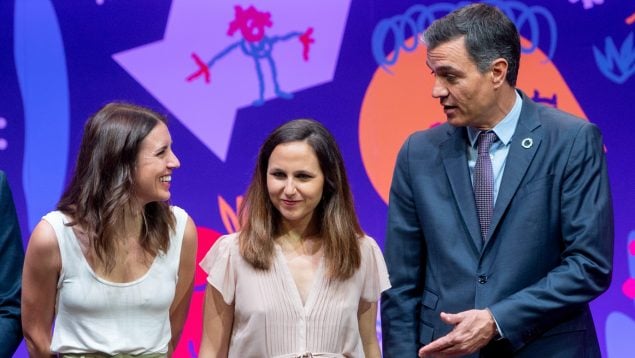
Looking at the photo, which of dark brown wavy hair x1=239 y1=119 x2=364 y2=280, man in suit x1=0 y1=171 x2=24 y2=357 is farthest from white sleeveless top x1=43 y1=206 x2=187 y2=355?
dark brown wavy hair x1=239 y1=119 x2=364 y2=280

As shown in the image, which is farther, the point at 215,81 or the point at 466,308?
the point at 215,81

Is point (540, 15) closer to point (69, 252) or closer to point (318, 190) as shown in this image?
point (318, 190)

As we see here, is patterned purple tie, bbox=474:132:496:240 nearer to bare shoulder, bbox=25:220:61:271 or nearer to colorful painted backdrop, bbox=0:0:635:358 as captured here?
bare shoulder, bbox=25:220:61:271

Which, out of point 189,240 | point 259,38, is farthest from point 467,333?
point 259,38

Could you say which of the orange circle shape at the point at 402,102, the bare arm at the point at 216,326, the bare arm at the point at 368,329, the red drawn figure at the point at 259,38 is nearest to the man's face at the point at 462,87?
the bare arm at the point at 368,329

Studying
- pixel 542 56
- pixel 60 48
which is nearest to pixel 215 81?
pixel 60 48

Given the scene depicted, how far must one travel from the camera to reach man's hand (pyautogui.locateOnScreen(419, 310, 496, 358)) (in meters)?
2.83

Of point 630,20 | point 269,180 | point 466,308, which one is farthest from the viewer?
point 630,20

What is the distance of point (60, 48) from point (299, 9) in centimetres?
107

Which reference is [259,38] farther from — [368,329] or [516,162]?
[516,162]

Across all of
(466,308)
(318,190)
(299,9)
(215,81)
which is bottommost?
(466,308)

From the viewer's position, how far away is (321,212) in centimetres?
329

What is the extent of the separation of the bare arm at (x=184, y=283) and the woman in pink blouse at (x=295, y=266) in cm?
18

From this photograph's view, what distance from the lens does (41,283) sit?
3.12 m
